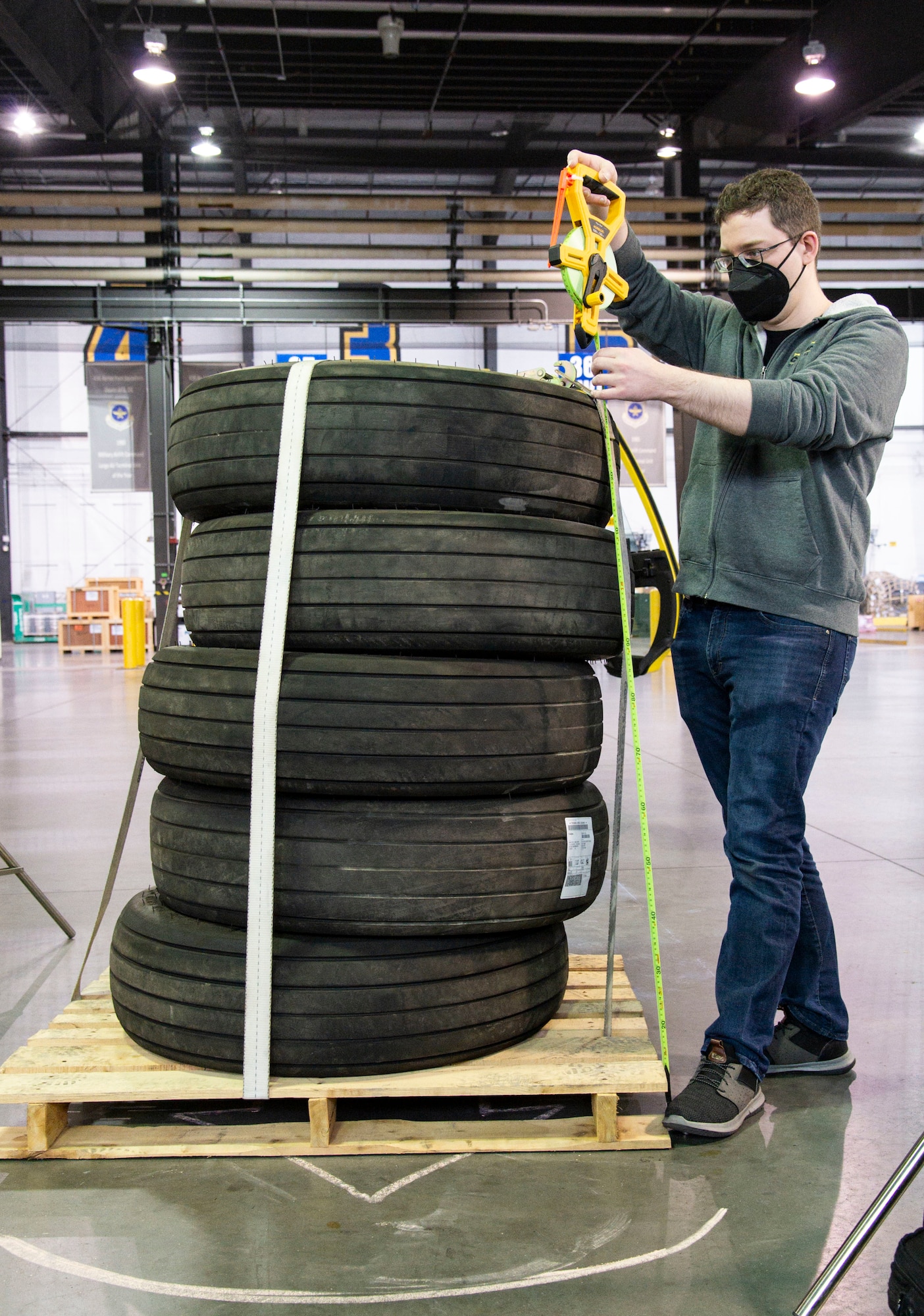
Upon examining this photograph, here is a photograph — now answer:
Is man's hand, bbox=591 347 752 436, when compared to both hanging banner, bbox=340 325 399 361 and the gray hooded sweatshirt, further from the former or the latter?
hanging banner, bbox=340 325 399 361

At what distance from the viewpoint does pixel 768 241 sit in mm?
2365

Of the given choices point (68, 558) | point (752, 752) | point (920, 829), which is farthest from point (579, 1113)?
point (68, 558)

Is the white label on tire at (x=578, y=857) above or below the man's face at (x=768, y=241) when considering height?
below

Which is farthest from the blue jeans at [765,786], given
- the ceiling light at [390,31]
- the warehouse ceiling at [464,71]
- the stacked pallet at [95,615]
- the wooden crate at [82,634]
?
the wooden crate at [82,634]

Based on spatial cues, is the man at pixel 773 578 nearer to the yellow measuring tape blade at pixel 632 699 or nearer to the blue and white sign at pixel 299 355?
the yellow measuring tape blade at pixel 632 699

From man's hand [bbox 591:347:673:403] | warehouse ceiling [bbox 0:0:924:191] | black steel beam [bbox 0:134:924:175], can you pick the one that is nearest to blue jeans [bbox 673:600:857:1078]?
man's hand [bbox 591:347:673:403]

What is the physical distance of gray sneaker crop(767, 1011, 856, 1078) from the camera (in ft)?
8.36

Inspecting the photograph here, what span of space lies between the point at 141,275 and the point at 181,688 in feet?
43.5

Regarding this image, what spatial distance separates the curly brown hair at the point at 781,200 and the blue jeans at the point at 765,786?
848 millimetres

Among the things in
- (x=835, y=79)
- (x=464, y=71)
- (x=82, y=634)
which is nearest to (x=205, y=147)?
(x=464, y=71)

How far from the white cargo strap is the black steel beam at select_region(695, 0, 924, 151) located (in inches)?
428

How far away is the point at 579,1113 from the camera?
2342 millimetres

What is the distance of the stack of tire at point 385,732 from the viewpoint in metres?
2.20

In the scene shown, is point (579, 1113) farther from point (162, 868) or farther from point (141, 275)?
point (141, 275)
